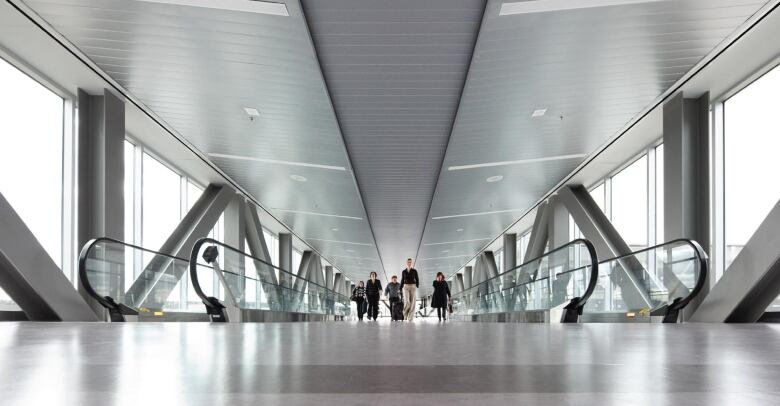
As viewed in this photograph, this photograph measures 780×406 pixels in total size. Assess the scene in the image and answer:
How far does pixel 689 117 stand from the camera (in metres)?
12.6

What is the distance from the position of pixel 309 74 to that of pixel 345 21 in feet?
6.61

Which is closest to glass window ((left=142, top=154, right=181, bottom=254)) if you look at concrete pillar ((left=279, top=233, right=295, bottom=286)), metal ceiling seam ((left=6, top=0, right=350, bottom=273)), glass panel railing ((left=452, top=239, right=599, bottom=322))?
metal ceiling seam ((left=6, top=0, right=350, bottom=273))

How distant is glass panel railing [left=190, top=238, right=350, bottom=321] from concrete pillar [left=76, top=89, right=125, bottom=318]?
1.73 meters

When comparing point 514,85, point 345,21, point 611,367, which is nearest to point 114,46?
point 345,21

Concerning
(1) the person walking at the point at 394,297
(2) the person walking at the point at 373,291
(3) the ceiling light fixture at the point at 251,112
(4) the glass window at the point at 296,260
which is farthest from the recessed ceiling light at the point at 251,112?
(4) the glass window at the point at 296,260

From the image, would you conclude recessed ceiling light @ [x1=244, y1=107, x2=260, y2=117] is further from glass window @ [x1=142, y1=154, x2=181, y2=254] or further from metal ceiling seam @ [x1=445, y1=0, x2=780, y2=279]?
metal ceiling seam @ [x1=445, y1=0, x2=780, y2=279]

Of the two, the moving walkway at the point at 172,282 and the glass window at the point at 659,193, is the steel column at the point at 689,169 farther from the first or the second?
the moving walkway at the point at 172,282

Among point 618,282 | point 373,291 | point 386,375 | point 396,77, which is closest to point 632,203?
point 373,291

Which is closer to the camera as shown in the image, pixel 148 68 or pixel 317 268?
pixel 148 68

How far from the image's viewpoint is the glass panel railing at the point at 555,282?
11.2 m

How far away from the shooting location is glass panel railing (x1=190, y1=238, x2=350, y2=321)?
11.4m

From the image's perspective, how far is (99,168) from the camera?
39.8ft

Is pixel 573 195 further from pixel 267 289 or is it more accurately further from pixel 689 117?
pixel 267 289

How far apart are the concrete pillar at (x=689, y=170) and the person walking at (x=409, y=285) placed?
5.99 m
